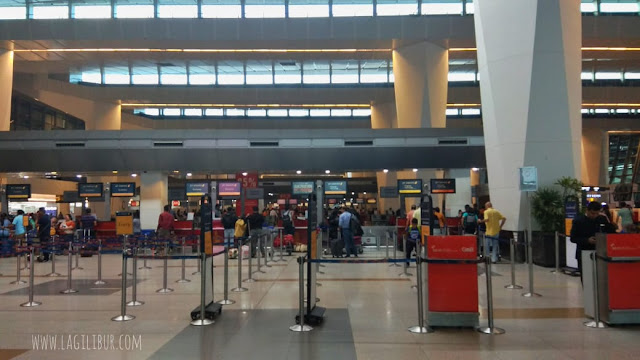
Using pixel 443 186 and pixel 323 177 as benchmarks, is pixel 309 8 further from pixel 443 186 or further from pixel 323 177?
pixel 323 177

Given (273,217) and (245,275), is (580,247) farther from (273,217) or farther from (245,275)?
(273,217)

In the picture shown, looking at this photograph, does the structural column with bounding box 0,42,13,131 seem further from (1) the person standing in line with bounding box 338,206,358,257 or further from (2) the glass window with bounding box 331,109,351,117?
(2) the glass window with bounding box 331,109,351,117

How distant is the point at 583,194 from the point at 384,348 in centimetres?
1097

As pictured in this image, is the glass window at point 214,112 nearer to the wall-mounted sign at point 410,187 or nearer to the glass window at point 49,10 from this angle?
the glass window at point 49,10

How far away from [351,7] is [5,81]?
17.3 meters

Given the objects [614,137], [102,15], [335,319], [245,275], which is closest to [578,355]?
[335,319]

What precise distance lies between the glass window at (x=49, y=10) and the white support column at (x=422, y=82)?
54.5 ft

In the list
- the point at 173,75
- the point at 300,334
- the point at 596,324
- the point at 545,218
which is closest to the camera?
the point at 300,334

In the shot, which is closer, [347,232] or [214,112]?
[347,232]

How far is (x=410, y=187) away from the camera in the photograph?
2433 centimetres

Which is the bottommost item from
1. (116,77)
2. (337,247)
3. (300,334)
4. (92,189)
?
(300,334)

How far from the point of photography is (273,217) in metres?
23.3

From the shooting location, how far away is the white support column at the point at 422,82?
80.2 ft

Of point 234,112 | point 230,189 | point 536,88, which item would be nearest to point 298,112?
point 234,112
